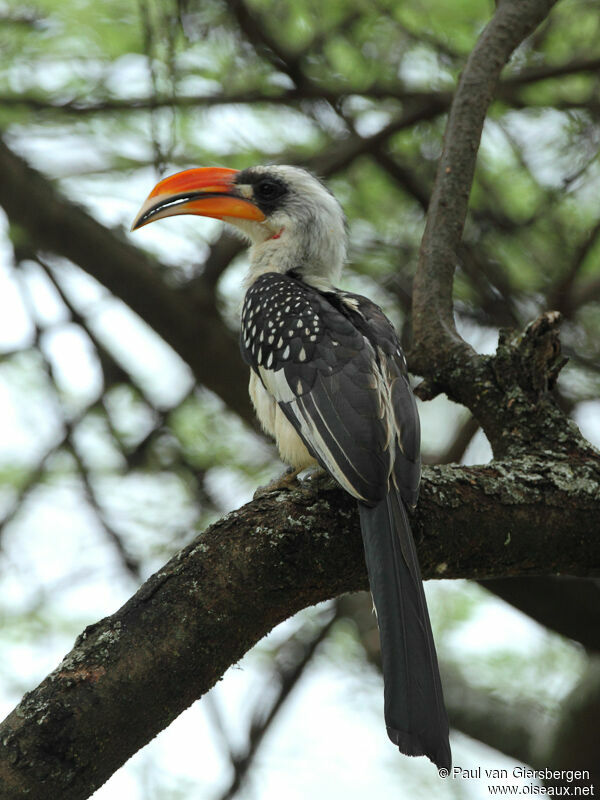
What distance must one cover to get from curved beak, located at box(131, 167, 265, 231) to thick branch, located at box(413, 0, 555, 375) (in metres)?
0.84

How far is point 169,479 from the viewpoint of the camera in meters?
4.65

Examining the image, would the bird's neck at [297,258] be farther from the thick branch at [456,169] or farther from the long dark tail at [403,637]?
the long dark tail at [403,637]

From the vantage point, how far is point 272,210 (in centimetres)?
383

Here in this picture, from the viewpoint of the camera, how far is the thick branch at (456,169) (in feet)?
10.7

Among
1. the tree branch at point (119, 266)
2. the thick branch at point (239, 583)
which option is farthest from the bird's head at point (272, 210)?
the thick branch at point (239, 583)

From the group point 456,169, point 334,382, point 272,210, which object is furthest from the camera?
point 272,210

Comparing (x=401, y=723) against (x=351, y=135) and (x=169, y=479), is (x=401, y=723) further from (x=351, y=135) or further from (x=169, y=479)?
(x=351, y=135)

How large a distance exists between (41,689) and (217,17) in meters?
3.52

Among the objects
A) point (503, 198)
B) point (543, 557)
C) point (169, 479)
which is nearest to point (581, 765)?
point (543, 557)

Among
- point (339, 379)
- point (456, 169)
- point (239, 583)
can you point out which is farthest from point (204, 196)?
point (239, 583)

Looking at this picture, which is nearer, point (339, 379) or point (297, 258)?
point (339, 379)

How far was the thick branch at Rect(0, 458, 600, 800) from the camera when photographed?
71.6 inches

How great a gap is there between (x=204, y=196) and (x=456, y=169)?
3.52 feet

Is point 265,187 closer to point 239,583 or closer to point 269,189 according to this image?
point 269,189
